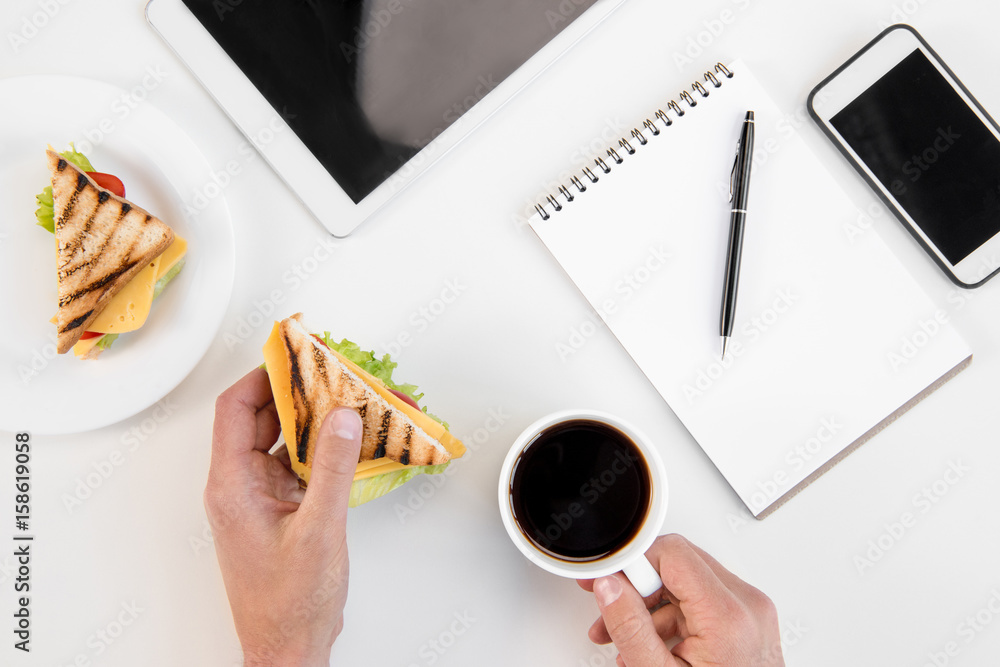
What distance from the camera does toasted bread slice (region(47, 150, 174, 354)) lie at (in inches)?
36.0

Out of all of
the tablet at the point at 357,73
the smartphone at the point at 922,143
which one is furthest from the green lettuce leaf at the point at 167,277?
the smartphone at the point at 922,143

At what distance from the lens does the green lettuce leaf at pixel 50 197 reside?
0.92 metres

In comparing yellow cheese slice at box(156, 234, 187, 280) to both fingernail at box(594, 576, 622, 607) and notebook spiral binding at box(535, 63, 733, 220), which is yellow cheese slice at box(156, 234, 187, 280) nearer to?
notebook spiral binding at box(535, 63, 733, 220)

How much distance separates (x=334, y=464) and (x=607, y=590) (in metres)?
0.39

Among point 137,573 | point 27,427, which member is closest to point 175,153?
Answer: point 27,427

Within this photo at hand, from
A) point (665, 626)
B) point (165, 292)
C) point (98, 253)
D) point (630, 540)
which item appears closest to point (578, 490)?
point (630, 540)

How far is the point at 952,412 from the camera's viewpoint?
1034 mm

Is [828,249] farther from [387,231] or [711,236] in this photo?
[387,231]

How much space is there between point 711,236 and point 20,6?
114 cm

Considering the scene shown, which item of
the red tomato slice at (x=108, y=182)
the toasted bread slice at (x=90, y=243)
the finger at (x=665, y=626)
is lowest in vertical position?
the finger at (x=665, y=626)

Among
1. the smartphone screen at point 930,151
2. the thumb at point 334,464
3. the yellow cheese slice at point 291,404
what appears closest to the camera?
the thumb at point 334,464

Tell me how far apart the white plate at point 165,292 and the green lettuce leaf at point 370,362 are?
178 mm

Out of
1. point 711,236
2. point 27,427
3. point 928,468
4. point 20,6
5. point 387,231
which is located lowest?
point 928,468

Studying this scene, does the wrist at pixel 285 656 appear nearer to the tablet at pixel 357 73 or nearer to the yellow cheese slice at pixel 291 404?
the yellow cheese slice at pixel 291 404
